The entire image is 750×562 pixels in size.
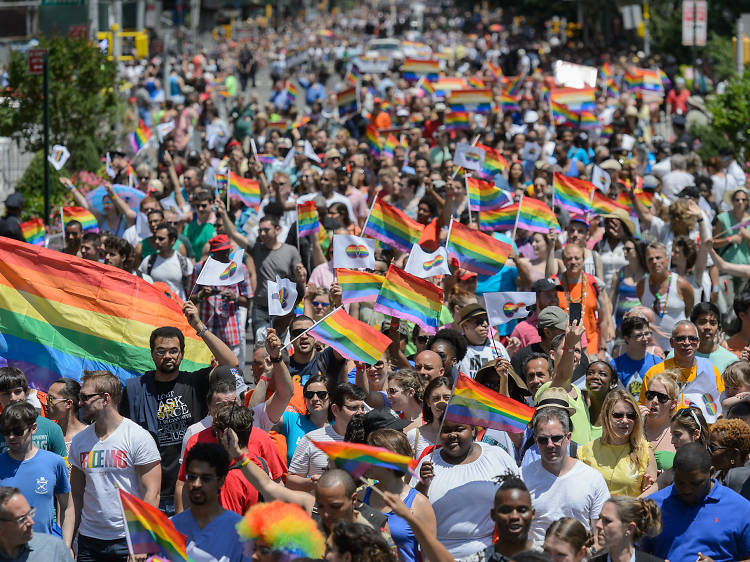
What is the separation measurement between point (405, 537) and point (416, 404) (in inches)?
72.6

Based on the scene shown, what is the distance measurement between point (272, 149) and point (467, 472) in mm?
12630

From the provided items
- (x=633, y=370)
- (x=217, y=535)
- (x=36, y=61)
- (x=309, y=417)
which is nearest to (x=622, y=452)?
(x=309, y=417)

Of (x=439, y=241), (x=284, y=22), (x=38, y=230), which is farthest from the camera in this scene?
(x=284, y=22)

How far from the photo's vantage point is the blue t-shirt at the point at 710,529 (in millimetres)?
6285

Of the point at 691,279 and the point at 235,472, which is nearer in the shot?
the point at 235,472

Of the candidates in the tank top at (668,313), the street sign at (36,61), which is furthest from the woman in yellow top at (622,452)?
the street sign at (36,61)

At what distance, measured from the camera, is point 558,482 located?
6629 millimetres

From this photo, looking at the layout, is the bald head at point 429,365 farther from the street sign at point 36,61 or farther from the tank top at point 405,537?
the street sign at point 36,61

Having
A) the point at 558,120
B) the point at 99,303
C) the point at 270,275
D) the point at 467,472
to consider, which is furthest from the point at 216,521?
the point at 558,120

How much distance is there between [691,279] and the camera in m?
11.1

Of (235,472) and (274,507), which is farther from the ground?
(274,507)

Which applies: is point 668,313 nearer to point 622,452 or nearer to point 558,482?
point 622,452

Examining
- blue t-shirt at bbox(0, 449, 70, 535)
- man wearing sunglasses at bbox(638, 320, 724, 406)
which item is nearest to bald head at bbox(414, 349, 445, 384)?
man wearing sunglasses at bbox(638, 320, 724, 406)

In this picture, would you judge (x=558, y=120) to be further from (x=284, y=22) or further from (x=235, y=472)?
(x=284, y=22)
